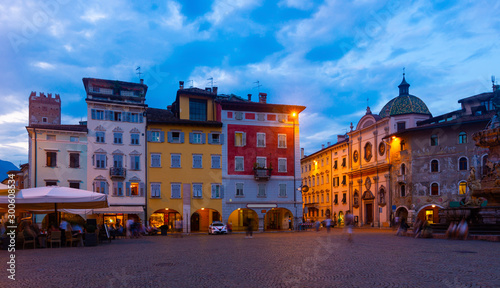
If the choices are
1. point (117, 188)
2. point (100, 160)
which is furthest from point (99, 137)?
point (117, 188)

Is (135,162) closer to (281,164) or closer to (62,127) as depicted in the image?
(62,127)

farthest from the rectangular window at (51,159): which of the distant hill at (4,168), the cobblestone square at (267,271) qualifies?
the distant hill at (4,168)

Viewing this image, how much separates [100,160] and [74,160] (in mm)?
2356

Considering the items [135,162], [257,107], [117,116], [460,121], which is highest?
[257,107]

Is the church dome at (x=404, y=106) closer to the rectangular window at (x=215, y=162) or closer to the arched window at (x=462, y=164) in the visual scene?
the arched window at (x=462, y=164)

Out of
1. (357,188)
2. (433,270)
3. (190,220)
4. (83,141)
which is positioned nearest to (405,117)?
(357,188)

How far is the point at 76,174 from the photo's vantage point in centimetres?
4578

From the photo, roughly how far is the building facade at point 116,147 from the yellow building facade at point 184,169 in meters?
1.13

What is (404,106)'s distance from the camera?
60.3 meters

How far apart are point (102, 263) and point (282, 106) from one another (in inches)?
1538

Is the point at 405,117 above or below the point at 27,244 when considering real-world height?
above

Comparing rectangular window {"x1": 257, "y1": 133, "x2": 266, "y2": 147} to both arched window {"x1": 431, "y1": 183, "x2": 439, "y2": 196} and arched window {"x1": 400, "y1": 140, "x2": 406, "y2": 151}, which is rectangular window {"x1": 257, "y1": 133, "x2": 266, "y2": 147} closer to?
arched window {"x1": 400, "y1": 140, "x2": 406, "y2": 151}

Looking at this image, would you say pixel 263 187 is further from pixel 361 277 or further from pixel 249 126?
pixel 361 277

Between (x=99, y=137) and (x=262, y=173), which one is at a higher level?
(x=99, y=137)
